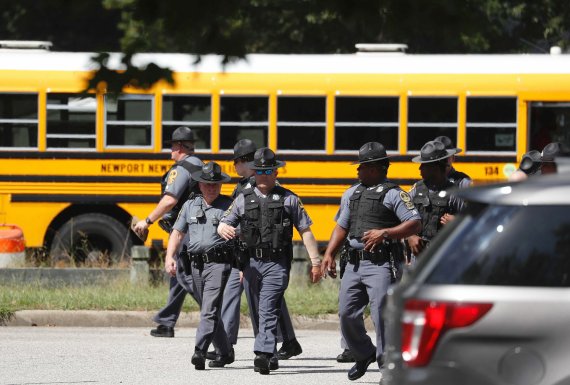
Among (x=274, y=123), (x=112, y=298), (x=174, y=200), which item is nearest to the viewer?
(x=174, y=200)

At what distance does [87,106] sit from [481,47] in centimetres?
978

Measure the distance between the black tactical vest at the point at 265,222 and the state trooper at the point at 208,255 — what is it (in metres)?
0.23

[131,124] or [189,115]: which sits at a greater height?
[189,115]

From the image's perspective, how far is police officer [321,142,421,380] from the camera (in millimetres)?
9883

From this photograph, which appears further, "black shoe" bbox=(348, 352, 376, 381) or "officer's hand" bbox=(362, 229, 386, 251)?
"black shoe" bbox=(348, 352, 376, 381)

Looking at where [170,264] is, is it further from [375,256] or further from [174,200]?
[375,256]

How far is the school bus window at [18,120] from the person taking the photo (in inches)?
738

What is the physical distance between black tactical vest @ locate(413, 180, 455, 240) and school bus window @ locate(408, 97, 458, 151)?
7.53m

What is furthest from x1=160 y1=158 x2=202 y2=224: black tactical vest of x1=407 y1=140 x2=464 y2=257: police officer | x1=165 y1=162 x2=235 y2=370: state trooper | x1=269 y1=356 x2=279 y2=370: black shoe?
x1=407 y1=140 x2=464 y2=257: police officer

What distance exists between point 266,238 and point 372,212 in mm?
1050

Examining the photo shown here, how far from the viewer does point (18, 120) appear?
18.8 meters

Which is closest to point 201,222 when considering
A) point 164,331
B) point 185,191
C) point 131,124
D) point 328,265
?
point 328,265

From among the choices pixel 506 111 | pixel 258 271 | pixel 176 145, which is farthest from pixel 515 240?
pixel 506 111

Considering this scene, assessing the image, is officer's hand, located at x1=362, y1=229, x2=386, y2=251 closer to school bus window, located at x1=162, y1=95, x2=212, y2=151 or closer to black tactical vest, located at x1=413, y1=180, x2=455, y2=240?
black tactical vest, located at x1=413, y1=180, x2=455, y2=240
